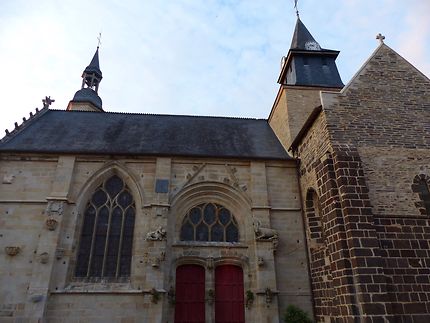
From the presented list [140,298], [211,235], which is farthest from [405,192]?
[140,298]

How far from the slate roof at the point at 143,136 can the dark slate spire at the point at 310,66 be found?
9.33 feet

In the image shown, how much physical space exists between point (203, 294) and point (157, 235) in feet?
7.04

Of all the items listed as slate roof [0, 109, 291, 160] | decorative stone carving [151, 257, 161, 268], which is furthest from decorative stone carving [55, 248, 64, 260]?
slate roof [0, 109, 291, 160]

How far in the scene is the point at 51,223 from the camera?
8.34m

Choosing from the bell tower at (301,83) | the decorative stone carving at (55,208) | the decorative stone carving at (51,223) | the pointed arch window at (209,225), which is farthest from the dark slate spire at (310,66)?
the decorative stone carving at (51,223)

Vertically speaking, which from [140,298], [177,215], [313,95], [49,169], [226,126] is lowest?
[140,298]

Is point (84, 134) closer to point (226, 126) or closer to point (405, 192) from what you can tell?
point (226, 126)

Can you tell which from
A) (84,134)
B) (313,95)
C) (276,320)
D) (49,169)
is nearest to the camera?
(276,320)

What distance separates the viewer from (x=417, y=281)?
20.8 feet

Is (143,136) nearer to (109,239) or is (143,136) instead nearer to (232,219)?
(109,239)

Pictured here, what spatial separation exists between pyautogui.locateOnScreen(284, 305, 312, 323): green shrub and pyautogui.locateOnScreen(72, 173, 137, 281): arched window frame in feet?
14.8

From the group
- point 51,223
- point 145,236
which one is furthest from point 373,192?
point 51,223

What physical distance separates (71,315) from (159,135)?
6.42m

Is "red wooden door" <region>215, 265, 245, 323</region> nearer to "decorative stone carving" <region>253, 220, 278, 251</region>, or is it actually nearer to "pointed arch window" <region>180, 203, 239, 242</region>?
"pointed arch window" <region>180, 203, 239, 242</region>
